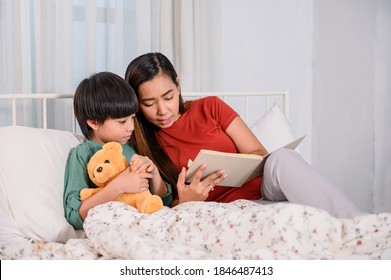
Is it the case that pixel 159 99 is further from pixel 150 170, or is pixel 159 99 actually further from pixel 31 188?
pixel 31 188

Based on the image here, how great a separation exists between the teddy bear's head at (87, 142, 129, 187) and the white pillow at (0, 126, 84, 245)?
0.10 m

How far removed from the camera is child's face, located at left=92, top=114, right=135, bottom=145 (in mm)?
1352

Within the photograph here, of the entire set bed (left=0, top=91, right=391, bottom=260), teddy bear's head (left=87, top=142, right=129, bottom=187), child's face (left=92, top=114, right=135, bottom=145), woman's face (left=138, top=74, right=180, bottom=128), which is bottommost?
bed (left=0, top=91, right=391, bottom=260)

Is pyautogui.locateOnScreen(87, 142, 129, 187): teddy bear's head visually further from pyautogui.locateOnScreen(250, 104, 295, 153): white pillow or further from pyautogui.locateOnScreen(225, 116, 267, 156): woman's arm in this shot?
pyautogui.locateOnScreen(250, 104, 295, 153): white pillow

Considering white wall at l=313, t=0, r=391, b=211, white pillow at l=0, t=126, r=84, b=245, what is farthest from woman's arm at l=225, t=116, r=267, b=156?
white wall at l=313, t=0, r=391, b=211

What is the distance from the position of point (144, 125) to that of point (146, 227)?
19.3 inches

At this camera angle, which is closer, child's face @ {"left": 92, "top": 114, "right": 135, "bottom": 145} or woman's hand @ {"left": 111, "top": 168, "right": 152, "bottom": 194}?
woman's hand @ {"left": 111, "top": 168, "right": 152, "bottom": 194}

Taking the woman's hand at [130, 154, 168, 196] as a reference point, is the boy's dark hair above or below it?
above

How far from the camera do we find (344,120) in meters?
2.67

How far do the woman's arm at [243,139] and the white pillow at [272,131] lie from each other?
26 cm

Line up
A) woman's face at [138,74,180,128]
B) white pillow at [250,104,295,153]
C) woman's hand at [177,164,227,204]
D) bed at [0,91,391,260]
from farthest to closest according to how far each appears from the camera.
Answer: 1. white pillow at [250,104,295,153]
2. woman's face at [138,74,180,128]
3. woman's hand at [177,164,227,204]
4. bed at [0,91,391,260]

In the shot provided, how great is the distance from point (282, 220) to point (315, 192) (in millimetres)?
306

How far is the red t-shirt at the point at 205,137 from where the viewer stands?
1511 mm

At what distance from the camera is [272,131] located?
1.85m
